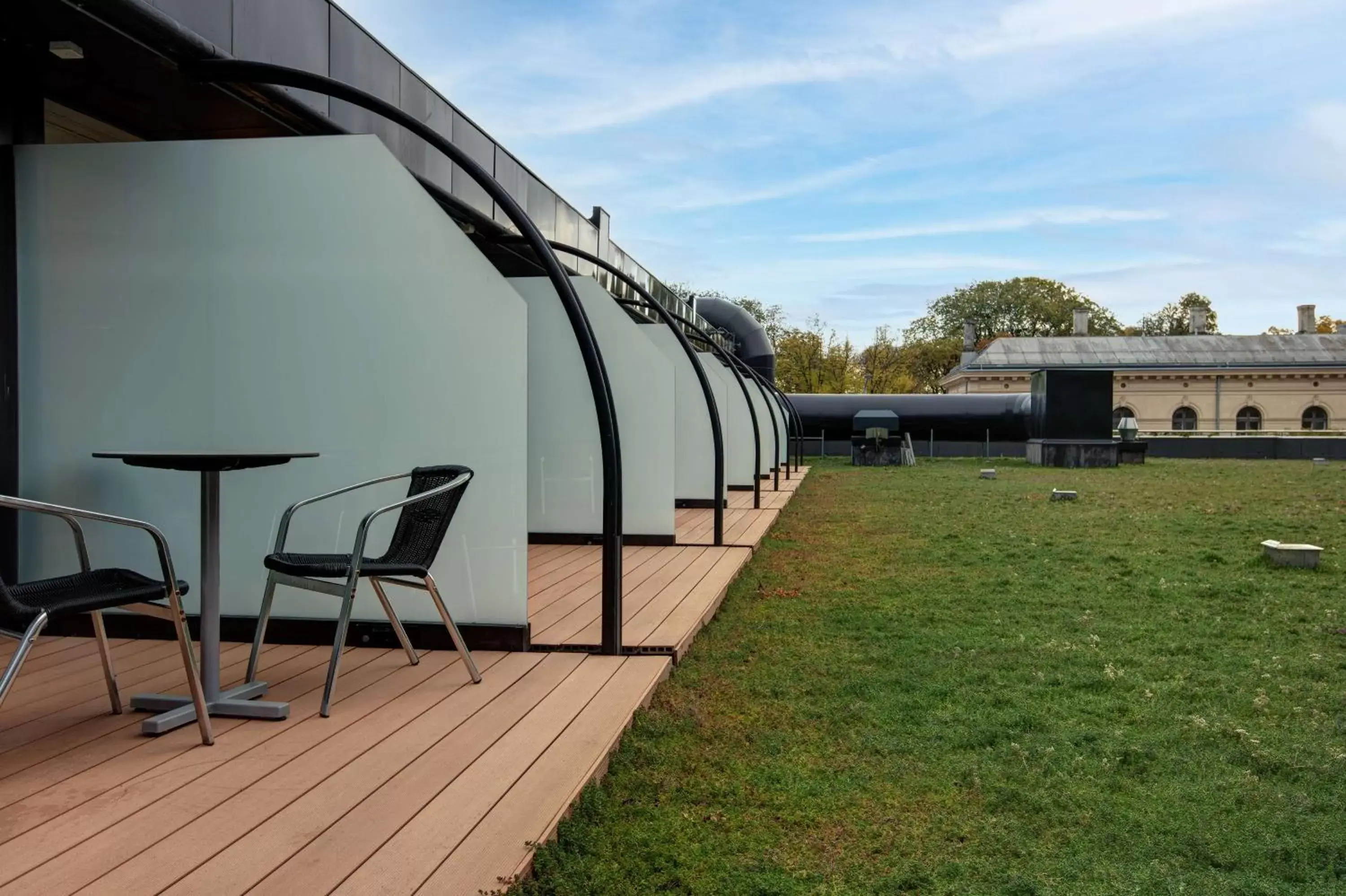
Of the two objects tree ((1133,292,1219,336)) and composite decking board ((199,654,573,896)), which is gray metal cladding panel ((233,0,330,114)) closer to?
composite decking board ((199,654,573,896))

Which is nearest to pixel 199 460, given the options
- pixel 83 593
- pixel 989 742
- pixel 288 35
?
pixel 83 593

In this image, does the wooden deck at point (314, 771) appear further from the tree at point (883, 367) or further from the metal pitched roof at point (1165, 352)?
the metal pitched roof at point (1165, 352)

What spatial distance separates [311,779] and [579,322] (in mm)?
2089

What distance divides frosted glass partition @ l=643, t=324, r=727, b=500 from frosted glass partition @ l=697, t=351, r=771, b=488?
160 cm

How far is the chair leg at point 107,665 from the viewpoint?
321 centimetres

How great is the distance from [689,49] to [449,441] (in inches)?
515

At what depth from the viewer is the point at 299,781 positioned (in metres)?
2.80

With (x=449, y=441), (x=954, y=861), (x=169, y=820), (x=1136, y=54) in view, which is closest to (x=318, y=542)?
(x=449, y=441)

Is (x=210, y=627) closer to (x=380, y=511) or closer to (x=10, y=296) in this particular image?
(x=380, y=511)

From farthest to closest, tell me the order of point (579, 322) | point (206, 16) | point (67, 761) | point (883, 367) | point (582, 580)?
point (883, 367)
point (582, 580)
point (579, 322)
point (206, 16)
point (67, 761)

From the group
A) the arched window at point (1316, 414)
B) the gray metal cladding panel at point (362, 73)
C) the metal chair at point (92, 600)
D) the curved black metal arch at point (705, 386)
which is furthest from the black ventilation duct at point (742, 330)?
the arched window at point (1316, 414)

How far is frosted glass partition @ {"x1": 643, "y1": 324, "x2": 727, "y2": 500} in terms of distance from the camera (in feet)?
33.4

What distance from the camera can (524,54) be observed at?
16.1 m

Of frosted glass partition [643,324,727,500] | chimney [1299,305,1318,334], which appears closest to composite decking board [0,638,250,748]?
frosted glass partition [643,324,727,500]
